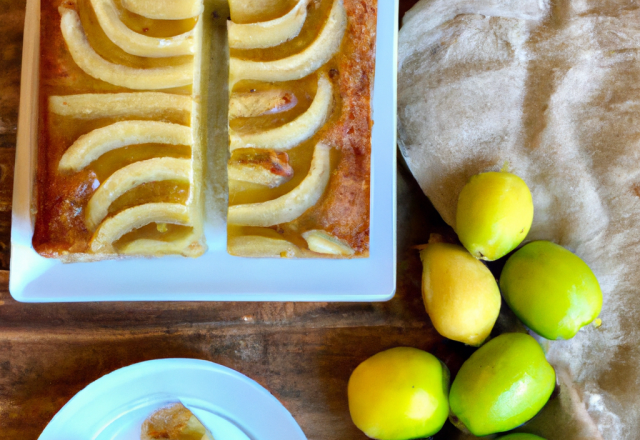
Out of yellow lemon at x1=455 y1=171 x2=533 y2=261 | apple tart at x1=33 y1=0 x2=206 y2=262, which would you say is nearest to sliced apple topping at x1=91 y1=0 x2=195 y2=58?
apple tart at x1=33 y1=0 x2=206 y2=262

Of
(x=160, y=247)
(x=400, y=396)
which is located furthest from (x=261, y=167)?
(x=400, y=396)

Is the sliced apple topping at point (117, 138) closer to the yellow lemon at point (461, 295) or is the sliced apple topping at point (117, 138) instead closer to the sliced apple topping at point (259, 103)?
the sliced apple topping at point (259, 103)

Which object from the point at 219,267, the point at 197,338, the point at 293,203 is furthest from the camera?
the point at 197,338

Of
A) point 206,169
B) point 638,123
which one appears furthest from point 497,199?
point 206,169

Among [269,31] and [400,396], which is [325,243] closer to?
[400,396]

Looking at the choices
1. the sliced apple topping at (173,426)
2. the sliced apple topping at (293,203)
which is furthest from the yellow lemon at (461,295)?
the sliced apple topping at (173,426)

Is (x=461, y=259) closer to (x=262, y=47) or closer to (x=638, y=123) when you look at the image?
(x=638, y=123)
